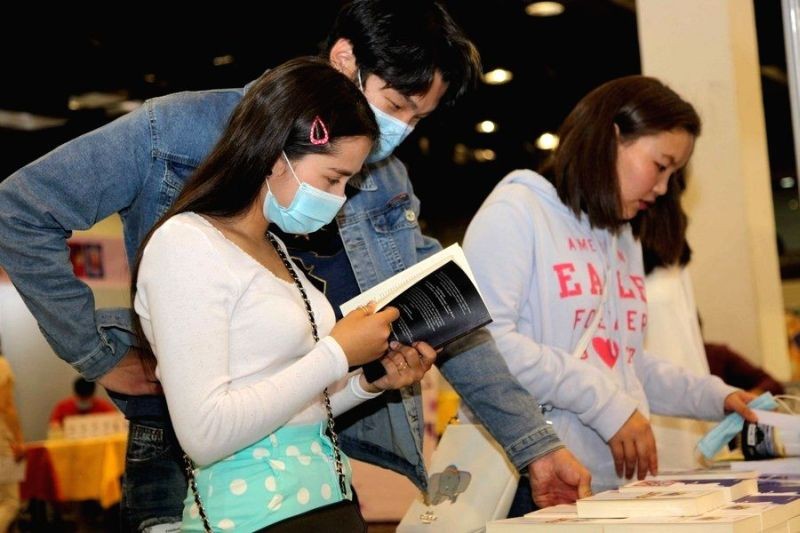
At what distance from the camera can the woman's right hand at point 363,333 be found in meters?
1.56

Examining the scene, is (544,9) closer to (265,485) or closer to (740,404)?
(740,404)

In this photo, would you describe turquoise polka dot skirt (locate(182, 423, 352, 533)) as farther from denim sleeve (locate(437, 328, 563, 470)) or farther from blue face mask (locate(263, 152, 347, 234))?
denim sleeve (locate(437, 328, 563, 470))

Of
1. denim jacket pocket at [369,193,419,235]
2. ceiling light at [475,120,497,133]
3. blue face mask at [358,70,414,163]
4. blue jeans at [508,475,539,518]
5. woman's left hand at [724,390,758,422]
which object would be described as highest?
ceiling light at [475,120,497,133]

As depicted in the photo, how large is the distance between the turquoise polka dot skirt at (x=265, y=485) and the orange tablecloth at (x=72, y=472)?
7.44 metres

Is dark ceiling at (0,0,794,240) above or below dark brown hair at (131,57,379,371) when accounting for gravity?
above

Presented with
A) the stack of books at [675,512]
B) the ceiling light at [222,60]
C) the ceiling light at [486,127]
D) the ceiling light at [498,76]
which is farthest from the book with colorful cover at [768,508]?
the ceiling light at [486,127]

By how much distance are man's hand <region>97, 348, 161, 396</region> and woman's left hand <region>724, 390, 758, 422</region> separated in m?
1.49

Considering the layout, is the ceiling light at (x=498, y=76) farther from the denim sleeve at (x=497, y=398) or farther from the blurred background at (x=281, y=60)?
the denim sleeve at (x=497, y=398)

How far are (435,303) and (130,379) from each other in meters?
0.55

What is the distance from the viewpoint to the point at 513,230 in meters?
2.31

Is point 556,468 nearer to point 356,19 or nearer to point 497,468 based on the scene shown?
point 497,468

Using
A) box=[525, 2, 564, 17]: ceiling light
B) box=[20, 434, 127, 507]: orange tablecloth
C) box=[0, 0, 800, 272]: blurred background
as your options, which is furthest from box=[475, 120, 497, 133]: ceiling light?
box=[20, 434, 127, 507]: orange tablecloth

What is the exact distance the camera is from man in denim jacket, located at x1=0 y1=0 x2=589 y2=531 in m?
1.72

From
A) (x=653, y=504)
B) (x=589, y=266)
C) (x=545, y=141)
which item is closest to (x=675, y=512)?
(x=653, y=504)
